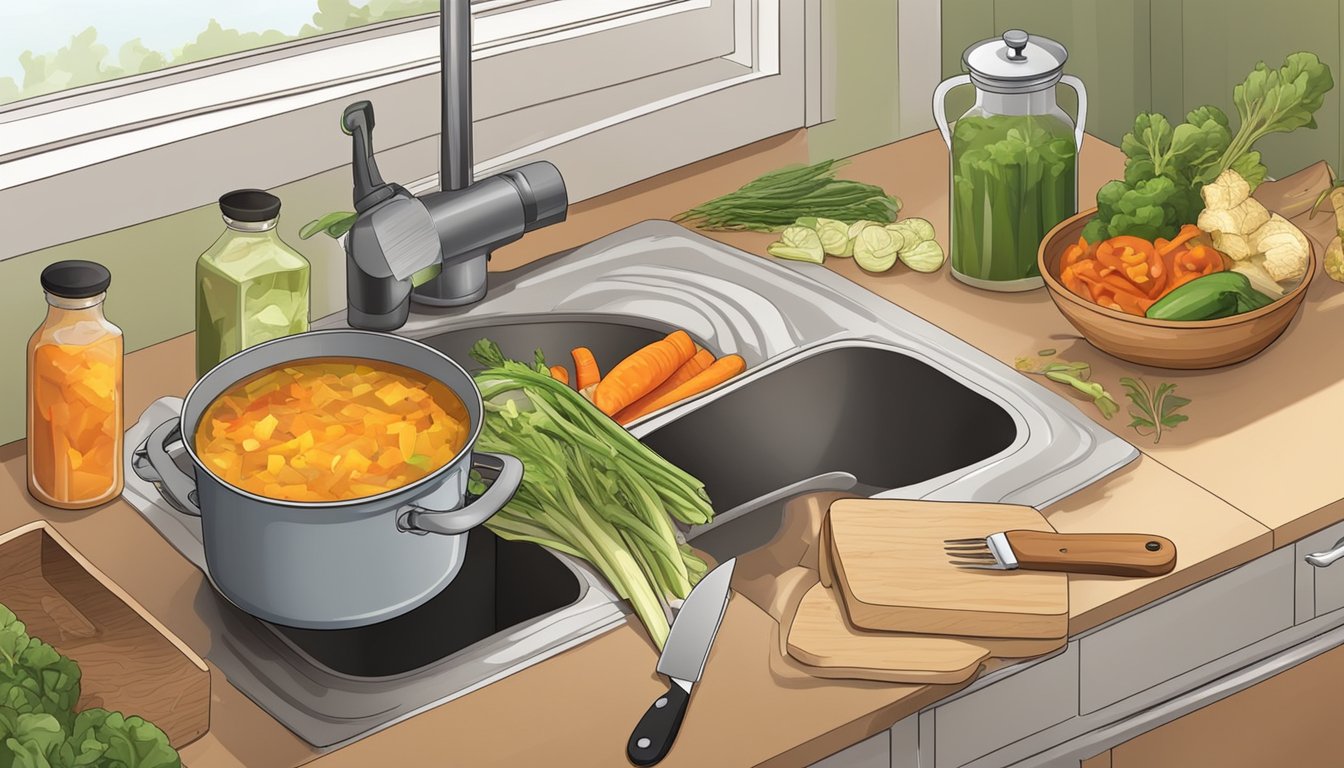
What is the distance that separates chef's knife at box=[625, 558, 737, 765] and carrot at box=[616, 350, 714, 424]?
39 centimetres

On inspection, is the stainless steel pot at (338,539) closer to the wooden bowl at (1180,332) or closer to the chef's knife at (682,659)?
the chef's knife at (682,659)

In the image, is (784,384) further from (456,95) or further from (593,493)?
(456,95)

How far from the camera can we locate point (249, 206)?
5.25 feet

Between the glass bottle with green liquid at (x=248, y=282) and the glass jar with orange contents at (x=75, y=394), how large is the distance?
140 millimetres

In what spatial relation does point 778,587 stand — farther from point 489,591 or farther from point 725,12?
point 725,12

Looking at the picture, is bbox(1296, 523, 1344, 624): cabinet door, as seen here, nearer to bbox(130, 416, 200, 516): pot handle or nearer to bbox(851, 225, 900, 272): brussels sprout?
bbox(851, 225, 900, 272): brussels sprout

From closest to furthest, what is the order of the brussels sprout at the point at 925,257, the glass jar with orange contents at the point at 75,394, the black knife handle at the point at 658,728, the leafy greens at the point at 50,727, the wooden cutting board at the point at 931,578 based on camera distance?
the leafy greens at the point at 50,727 → the black knife handle at the point at 658,728 → the wooden cutting board at the point at 931,578 → the glass jar with orange contents at the point at 75,394 → the brussels sprout at the point at 925,257

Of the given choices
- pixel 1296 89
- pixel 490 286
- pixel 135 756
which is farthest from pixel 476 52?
pixel 135 756

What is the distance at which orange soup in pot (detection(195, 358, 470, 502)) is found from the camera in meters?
1.38

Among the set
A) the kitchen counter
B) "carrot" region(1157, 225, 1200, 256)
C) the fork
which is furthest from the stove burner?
"carrot" region(1157, 225, 1200, 256)

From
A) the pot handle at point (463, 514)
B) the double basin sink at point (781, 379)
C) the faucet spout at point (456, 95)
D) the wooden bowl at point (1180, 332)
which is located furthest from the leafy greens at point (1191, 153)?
the pot handle at point (463, 514)

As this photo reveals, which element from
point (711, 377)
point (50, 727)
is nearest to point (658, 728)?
point (50, 727)

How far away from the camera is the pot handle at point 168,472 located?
1443 millimetres

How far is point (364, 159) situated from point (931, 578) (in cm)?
70
